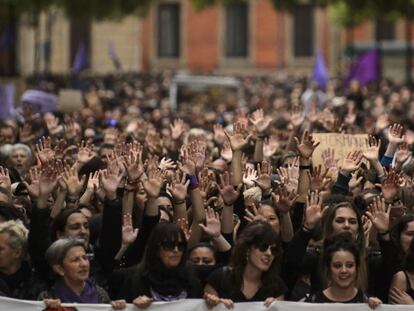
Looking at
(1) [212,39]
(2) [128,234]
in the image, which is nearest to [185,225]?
(2) [128,234]

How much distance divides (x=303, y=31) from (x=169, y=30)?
570 cm

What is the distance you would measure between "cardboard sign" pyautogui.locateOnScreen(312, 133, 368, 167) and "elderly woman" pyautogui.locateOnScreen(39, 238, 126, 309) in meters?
4.30

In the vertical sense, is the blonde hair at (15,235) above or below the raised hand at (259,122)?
below

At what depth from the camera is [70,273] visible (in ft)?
25.3

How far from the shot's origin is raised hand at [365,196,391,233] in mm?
8320

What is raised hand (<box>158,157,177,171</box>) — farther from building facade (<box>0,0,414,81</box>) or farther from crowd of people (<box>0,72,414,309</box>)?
building facade (<box>0,0,414,81</box>)

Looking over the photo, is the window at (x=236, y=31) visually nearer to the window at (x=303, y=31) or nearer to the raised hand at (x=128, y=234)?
the window at (x=303, y=31)

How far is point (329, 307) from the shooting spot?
759 centimetres

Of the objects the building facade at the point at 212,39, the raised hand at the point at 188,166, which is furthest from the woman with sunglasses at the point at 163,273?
the building facade at the point at 212,39

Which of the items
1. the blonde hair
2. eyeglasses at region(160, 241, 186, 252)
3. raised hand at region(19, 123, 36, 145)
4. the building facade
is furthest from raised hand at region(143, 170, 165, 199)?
the building facade

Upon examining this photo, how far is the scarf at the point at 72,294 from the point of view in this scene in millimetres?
7715

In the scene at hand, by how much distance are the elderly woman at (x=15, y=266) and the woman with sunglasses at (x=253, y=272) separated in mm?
988

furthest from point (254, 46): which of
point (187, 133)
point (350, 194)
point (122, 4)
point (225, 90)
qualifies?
point (350, 194)

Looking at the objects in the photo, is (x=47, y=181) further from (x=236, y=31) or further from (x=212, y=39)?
(x=236, y=31)
